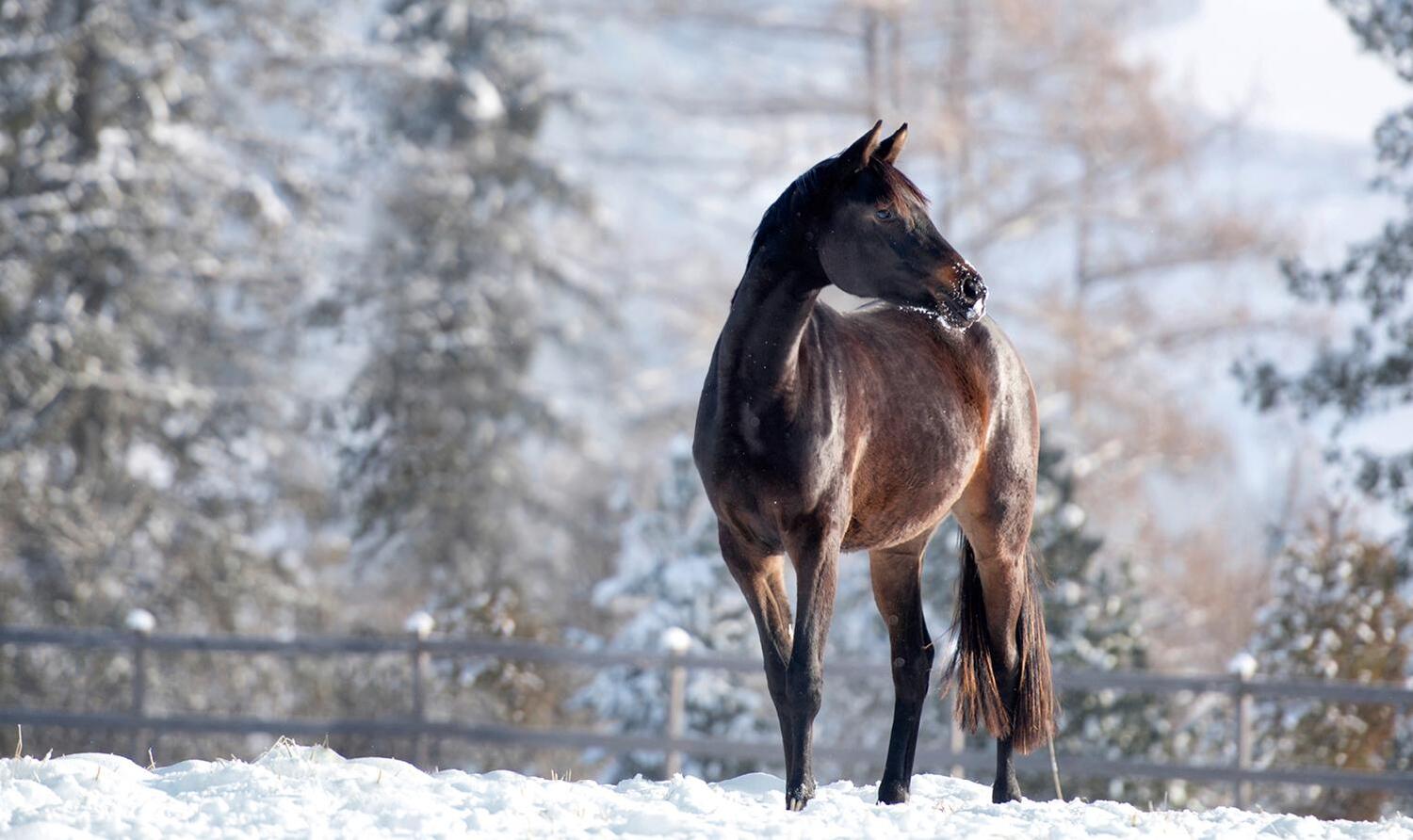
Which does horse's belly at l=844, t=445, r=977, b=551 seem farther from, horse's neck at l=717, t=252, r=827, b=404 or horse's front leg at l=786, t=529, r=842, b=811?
horse's neck at l=717, t=252, r=827, b=404

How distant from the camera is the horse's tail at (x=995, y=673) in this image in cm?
573

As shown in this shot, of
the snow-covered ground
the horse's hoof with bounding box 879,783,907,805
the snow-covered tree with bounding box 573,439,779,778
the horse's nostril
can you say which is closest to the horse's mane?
the horse's nostril

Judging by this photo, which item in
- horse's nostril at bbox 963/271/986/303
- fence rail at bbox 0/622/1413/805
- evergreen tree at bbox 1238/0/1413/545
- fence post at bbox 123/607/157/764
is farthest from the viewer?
evergreen tree at bbox 1238/0/1413/545

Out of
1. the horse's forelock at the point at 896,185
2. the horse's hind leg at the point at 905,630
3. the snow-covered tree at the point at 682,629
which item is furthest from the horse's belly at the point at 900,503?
the snow-covered tree at the point at 682,629

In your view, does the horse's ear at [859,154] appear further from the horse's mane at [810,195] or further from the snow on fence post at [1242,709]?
the snow on fence post at [1242,709]

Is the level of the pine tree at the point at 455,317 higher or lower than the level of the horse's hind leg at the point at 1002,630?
higher

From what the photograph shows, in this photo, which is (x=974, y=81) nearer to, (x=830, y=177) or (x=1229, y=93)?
(x=1229, y=93)

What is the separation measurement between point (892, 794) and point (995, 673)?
0.78 m

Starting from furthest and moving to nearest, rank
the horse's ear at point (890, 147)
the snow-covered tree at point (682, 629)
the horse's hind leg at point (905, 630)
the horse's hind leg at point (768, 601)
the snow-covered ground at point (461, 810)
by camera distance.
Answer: the snow-covered tree at point (682, 629) → the horse's hind leg at point (905, 630) → the horse's hind leg at point (768, 601) → the horse's ear at point (890, 147) → the snow-covered ground at point (461, 810)

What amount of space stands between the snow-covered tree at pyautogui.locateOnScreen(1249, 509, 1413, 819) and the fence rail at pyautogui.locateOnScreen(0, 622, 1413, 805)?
0.75 m

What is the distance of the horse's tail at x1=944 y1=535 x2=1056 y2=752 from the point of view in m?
5.73

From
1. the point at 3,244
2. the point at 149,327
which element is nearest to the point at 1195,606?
the point at 149,327

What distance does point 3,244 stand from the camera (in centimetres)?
1432

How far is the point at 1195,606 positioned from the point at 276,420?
1186 cm
